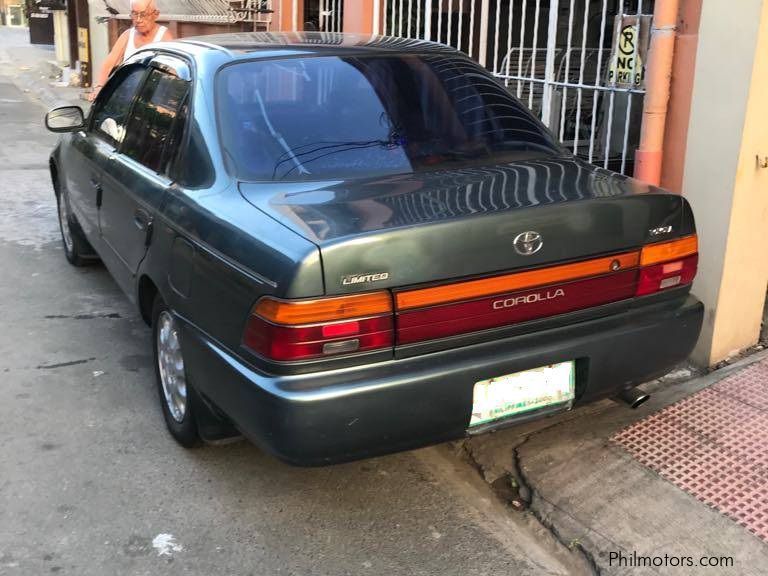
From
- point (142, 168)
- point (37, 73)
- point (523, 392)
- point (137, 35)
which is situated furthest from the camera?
point (37, 73)

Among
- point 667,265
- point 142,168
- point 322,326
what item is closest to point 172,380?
point 142,168

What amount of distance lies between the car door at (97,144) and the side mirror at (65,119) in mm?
64

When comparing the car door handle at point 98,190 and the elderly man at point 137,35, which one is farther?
the elderly man at point 137,35

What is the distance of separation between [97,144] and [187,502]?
2420 mm

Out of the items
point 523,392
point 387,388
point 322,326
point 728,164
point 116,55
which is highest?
point 116,55

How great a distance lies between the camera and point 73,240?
5.87 m

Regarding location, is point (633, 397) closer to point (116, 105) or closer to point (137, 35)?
point (116, 105)

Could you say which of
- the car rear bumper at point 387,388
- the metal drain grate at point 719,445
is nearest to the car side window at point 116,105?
the car rear bumper at point 387,388

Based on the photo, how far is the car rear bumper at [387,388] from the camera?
103 inches

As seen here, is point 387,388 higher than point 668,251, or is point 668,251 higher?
point 668,251

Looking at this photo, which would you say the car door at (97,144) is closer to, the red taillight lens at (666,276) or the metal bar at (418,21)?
the red taillight lens at (666,276)

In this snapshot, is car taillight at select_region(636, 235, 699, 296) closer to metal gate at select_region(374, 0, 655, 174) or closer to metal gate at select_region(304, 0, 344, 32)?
metal gate at select_region(374, 0, 655, 174)

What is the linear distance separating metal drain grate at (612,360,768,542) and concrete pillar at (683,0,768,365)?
0.38 m

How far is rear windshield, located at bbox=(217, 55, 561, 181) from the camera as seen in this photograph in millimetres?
3277
